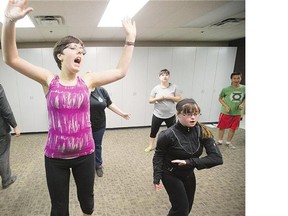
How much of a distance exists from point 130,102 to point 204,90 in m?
1.90

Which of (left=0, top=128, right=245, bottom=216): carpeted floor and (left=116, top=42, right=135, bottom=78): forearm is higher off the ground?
(left=116, top=42, right=135, bottom=78): forearm

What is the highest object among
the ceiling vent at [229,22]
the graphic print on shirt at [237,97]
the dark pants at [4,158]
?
the ceiling vent at [229,22]

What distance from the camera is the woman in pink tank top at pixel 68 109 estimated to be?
1.11 metres

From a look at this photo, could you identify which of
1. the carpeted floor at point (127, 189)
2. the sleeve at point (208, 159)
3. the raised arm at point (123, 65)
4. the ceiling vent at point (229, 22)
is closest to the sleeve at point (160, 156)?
the sleeve at point (208, 159)

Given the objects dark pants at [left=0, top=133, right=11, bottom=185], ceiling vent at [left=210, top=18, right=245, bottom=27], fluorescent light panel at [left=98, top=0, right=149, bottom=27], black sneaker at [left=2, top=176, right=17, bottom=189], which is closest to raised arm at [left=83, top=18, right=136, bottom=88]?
fluorescent light panel at [left=98, top=0, right=149, bottom=27]

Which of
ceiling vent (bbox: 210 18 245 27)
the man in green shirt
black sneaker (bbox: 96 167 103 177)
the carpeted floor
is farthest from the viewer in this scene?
the man in green shirt

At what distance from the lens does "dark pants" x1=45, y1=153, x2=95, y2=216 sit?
3.91 feet

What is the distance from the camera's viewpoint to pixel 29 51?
14.2 ft

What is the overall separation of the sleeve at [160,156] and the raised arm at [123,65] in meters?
0.56

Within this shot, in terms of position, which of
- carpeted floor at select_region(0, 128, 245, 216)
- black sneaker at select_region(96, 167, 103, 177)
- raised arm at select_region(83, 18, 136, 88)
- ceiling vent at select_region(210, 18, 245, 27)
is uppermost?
ceiling vent at select_region(210, 18, 245, 27)

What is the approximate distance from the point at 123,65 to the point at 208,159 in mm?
868

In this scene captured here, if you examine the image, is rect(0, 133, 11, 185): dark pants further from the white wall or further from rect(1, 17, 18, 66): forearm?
the white wall

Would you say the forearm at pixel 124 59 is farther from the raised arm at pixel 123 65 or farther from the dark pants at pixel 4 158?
the dark pants at pixel 4 158
